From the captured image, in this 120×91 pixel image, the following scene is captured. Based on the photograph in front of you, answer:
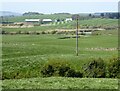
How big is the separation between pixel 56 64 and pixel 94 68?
246 centimetres

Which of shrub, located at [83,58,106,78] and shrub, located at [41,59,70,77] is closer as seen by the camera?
shrub, located at [41,59,70,77]

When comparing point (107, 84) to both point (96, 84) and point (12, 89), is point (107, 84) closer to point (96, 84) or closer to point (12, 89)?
point (96, 84)

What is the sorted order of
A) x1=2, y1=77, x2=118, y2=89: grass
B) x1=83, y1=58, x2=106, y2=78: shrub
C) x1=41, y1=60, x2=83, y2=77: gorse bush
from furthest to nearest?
x1=83, y1=58, x2=106, y2=78: shrub, x1=41, y1=60, x2=83, y2=77: gorse bush, x1=2, y1=77, x2=118, y2=89: grass

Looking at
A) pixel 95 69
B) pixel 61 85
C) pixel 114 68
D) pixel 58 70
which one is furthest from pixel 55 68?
pixel 61 85

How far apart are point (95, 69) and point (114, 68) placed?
123 cm

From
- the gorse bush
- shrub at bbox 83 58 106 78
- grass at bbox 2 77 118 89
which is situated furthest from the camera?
shrub at bbox 83 58 106 78

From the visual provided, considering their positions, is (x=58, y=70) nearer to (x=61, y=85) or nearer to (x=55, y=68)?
(x=55, y=68)

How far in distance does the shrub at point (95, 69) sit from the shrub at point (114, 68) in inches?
15.3

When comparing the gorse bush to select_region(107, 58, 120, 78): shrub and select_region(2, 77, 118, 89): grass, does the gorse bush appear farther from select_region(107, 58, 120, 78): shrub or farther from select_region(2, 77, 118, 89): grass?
select_region(2, 77, 118, 89): grass

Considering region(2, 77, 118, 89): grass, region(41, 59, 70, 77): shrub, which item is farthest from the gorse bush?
region(2, 77, 118, 89): grass

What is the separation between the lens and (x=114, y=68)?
69.5 feet

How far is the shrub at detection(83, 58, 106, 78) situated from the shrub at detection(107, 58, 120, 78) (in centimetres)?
39

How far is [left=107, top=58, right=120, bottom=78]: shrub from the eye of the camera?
21078mm

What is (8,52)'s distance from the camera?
3488 centimetres
